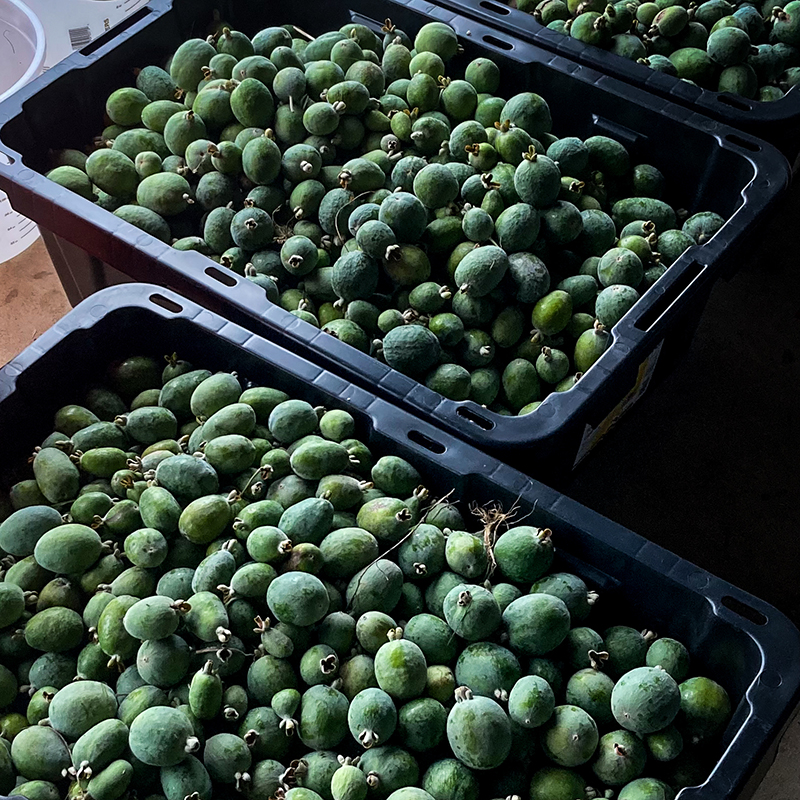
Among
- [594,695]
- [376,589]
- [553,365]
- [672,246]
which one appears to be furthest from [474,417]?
[672,246]

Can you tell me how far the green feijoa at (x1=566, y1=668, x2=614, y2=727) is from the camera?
0.98 meters

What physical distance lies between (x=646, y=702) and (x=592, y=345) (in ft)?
1.85

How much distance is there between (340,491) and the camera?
1123 mm

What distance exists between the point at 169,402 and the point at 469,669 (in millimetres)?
568

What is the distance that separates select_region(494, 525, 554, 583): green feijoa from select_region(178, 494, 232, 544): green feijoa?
33 centimetres

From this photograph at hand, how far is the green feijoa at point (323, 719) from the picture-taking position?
0.94 m

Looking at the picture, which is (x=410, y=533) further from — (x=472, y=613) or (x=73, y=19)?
(x=73, y=19)

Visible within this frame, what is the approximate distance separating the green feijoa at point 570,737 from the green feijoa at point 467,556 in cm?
18

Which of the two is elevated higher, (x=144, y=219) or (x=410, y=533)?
(x=144, y=219)

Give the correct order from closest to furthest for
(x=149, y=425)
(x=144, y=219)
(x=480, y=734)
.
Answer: (x=480, y=734)
(x=149, y=425)
(x=144, y=219)

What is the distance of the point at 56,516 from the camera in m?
1.12

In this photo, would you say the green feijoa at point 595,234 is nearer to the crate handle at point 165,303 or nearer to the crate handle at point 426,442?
the crate handle at point 426,442

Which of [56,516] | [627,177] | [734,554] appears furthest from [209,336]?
[734,554]

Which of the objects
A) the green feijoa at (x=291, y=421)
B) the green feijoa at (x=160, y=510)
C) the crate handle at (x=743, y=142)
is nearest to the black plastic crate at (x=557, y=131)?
the crate handle at (x=743, y=142)
